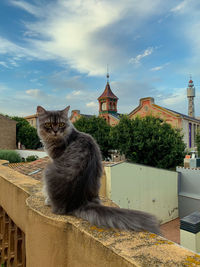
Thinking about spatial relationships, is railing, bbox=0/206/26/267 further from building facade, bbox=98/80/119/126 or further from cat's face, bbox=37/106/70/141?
building facade, bbox=98/80/119/126

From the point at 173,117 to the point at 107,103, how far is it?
42.1ft

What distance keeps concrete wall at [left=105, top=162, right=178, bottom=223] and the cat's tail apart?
9.43 m

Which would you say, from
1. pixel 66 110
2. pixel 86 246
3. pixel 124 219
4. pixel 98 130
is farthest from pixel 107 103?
pixel 86 246

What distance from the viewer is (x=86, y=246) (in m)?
1.37

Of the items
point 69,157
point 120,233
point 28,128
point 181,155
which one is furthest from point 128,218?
point 28,128

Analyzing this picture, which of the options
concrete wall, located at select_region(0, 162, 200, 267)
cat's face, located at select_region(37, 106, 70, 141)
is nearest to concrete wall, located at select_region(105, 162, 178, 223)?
cat's face, located at select_region(37, 106, 70, 141)

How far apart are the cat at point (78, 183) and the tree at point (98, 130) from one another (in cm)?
2051

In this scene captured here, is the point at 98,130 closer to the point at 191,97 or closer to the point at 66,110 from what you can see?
the point at 66,110

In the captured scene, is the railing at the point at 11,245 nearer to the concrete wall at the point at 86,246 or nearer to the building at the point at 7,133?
the concrete wall at the point at 86,246

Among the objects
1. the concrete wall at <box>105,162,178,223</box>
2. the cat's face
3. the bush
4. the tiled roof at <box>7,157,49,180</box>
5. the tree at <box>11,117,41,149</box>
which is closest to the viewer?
the cat's face

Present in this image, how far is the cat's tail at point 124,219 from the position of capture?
1524mm

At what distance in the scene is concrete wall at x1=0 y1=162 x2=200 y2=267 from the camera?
113 centimetres

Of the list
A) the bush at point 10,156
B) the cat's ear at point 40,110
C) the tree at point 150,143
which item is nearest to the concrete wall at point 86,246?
the cat's ear at point 40,110

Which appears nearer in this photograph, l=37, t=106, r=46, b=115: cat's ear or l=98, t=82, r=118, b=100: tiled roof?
l=37, t=106, r=46, b=115: cat's ear
